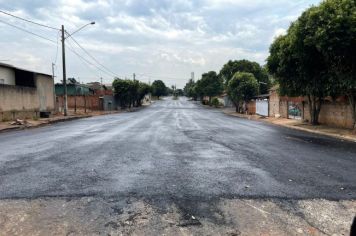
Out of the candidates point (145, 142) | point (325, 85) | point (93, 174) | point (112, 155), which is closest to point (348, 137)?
point (325, 85)

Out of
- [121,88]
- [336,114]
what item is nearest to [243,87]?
[121,88]

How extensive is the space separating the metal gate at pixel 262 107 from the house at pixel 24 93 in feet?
79.9

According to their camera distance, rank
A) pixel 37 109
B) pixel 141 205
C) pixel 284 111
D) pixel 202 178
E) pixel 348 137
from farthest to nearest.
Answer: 1. pixel 284 111
2. pixel 37 109
3. pixel 348 137
4. pixel 202 178
5. pixel 141 205

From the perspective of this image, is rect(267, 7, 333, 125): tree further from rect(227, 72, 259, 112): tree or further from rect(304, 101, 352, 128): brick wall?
rect(227, 72, 259, 112): tree

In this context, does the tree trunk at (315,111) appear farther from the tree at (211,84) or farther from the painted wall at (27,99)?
the tree at (211,84)

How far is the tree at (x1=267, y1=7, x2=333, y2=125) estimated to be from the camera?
22.7m

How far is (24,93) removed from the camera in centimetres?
3412

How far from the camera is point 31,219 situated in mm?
5879

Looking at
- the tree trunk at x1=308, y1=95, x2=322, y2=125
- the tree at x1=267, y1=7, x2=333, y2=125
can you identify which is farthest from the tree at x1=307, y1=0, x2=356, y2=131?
the tree trunk at x1=308, y1=95, x2=322, y2=125

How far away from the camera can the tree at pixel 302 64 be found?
22703 mm

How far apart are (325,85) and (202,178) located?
18.6 meters

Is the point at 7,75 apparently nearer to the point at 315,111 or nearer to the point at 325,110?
the point at 315,111

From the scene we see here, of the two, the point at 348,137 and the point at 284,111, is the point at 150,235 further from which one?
the point at 284,111

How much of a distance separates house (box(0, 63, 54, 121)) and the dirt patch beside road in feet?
83.6
